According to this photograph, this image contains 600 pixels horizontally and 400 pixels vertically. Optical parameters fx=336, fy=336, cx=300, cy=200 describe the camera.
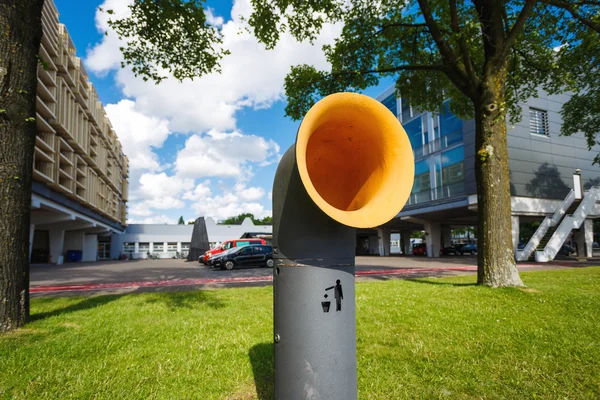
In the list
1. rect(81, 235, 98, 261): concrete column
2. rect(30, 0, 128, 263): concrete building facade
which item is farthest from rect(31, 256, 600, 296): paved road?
rect(81, 235, 98, 261): concrete column

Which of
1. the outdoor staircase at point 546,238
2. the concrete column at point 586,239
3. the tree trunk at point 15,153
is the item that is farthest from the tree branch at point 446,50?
the concrete column at point 586,239

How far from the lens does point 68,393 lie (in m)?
2.73

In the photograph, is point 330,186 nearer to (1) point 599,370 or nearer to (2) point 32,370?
(1) point 599,370

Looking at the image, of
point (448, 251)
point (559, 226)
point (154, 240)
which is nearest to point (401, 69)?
point (559, 226)

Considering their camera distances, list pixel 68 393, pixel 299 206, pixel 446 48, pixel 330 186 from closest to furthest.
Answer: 1. pixel 299 206
2. pixel 330 186
3. pixel 68 393
4. pixel 446 48

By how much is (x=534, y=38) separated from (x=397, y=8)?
4.27 meters

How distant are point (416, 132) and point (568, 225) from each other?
13.1 m

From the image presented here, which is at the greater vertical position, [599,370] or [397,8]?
[397,8]

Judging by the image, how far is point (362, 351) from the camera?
364 cm

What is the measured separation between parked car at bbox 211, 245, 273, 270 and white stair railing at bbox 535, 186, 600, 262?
17.3m

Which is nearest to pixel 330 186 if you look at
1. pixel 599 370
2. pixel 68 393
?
pixel 68 393

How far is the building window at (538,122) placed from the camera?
80.6ft

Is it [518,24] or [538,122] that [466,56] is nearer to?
[518,24]

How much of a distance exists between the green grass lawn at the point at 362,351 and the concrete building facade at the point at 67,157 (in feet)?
50.4
